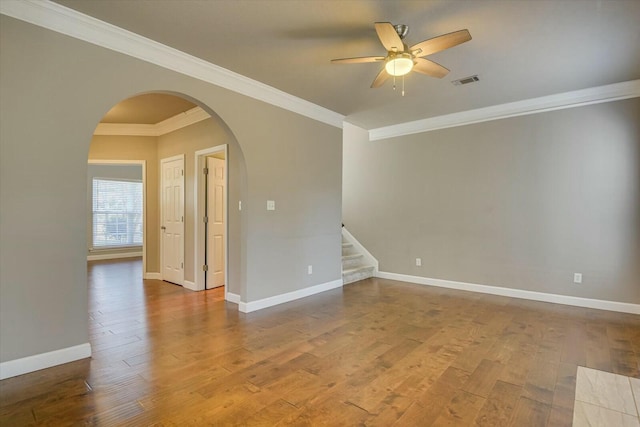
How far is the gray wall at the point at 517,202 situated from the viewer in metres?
3.92

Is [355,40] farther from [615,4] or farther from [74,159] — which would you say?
[74,159]

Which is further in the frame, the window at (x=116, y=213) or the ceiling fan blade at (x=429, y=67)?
the window at (x=116, y=213)

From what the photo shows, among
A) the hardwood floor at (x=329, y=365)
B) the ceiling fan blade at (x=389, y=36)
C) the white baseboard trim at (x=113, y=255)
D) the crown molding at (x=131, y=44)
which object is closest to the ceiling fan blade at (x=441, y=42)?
the ceiling fan blade at (x=389, y=36)

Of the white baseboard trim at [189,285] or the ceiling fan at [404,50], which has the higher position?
the ceiling fan at [404,50]

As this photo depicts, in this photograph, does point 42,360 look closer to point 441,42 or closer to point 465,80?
point 441,42

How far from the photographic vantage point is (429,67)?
2834 mm

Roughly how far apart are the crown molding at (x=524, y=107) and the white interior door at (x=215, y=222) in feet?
9.82

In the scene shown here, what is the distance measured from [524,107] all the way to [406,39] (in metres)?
2.58

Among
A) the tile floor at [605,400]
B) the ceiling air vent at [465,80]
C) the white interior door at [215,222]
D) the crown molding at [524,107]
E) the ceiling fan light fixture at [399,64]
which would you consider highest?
the ceiling air vent at [465,80]

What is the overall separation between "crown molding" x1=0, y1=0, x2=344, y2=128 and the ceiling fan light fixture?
5.76ft

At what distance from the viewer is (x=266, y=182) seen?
4.07 meters

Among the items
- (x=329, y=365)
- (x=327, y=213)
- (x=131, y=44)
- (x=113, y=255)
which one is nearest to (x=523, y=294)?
(x=327, y=213)

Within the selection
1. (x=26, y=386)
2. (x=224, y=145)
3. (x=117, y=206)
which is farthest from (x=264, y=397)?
(x=117, y=206)

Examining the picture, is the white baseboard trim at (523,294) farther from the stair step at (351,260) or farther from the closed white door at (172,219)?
the closed white door at (172,219)
